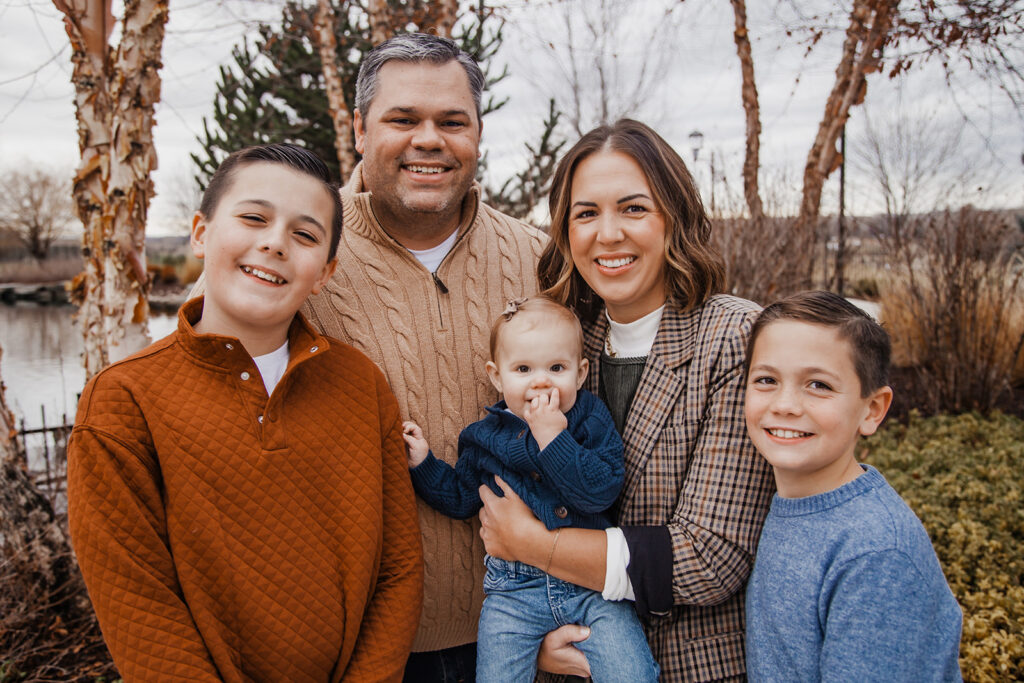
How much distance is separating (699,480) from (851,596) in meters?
0.44

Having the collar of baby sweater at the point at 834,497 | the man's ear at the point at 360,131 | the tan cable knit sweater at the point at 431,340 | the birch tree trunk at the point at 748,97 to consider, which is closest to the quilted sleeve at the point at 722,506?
the collar of baby sweater at the point at 834,497

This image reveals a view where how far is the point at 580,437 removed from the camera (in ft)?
6.28

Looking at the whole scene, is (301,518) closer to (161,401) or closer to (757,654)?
(161,401)

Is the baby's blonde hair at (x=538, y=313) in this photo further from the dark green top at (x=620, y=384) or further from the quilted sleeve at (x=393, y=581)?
the quilted sleeve at (x=393, y=581)

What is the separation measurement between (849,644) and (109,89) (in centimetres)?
422

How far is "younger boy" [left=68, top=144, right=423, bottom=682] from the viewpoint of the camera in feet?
4.55

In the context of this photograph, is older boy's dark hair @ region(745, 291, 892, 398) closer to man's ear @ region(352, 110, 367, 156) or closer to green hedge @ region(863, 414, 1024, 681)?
man's ear @ region(352, 110, 367, 156)

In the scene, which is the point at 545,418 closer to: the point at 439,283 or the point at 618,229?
the point at 618,229

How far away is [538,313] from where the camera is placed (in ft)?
6.77

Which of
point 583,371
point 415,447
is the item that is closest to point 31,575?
point 415,447

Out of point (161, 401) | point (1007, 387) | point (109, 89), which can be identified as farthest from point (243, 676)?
point (1007, 387)

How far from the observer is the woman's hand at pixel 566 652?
6.06ft

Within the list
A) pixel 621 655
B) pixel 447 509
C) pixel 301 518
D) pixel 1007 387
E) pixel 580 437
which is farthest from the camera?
pixel 1007 387

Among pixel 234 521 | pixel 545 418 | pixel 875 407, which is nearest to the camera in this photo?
pixel 234 521
